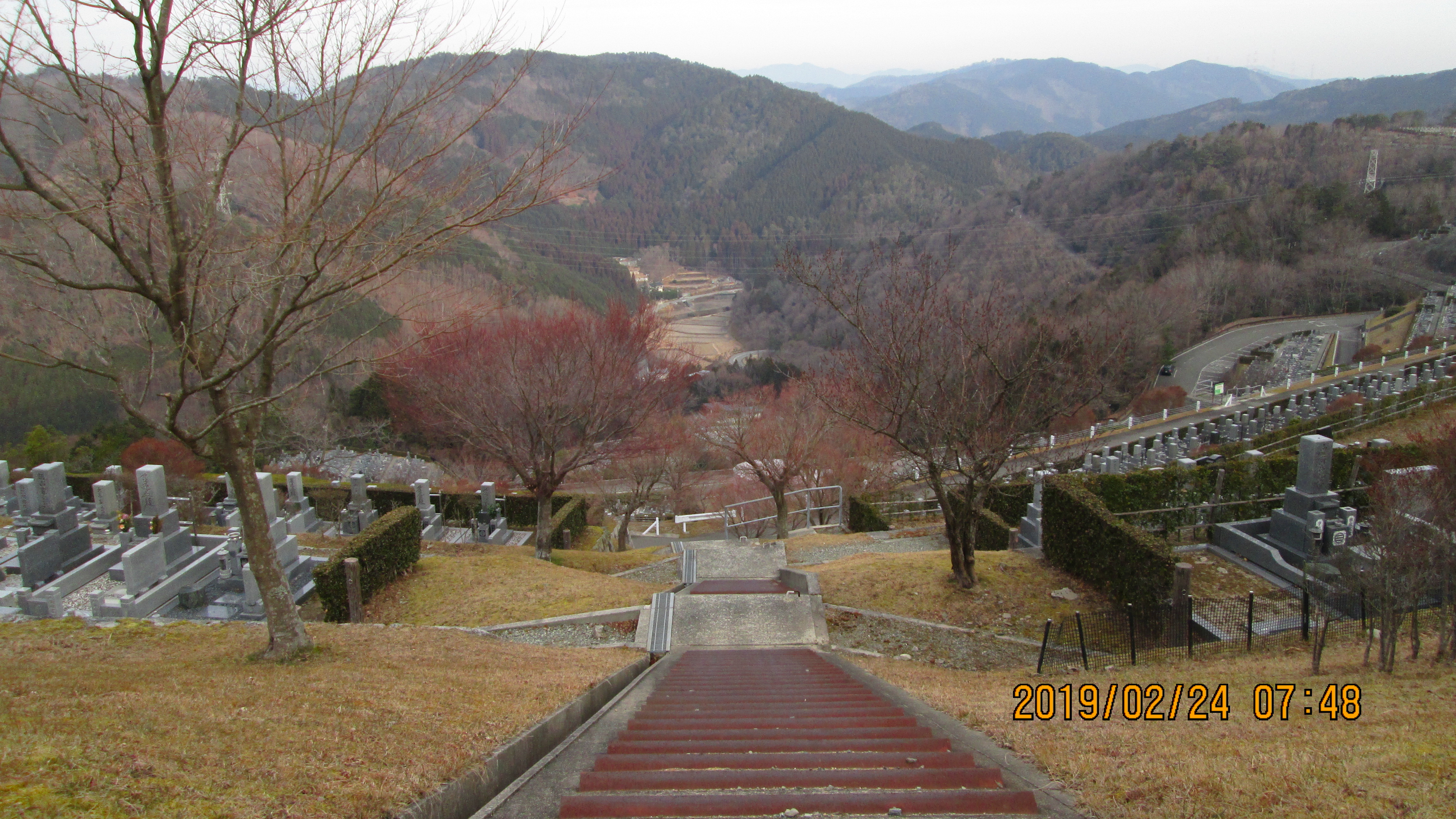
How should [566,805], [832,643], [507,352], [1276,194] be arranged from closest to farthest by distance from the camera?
1. [566,805]
2. [832,643]
3. [507,352]
4. [1276,194]

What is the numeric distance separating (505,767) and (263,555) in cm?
415

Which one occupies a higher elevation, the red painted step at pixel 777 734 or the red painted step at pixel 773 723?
the red painted step at pixel 777 734

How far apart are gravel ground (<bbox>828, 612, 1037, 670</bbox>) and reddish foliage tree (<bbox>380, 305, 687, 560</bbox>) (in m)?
6.77

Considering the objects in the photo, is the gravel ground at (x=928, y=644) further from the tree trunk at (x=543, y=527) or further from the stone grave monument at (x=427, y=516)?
the stone grave monument at (x=427, y=516)

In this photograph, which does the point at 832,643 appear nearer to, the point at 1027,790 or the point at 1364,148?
the point at 1027,790

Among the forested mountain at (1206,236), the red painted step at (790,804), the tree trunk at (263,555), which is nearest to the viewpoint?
the red painted step at (790,804)

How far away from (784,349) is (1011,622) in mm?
71668

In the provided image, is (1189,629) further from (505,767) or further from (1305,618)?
(505,767)

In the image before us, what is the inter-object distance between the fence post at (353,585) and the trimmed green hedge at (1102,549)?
396 inches

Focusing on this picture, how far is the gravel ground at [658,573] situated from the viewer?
42.9 ft

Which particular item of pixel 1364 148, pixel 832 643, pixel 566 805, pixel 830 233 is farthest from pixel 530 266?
pixel 1364 148

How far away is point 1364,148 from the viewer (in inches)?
2963

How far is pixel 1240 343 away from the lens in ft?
160

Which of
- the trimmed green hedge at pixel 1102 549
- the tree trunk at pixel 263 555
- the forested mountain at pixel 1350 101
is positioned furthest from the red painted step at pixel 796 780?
the forested mountain at pixel 1350 101
